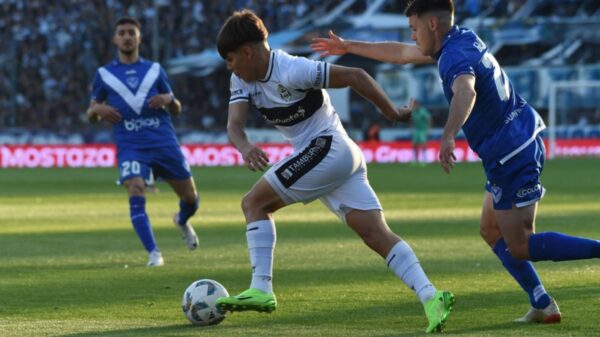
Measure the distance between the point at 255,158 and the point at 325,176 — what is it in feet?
1.64

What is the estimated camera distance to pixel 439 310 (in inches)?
305

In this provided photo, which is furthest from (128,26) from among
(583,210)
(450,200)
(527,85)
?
(527,85)

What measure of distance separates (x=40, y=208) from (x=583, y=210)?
9282mm

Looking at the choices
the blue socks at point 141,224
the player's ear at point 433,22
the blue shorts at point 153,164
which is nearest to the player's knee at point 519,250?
the player's ear at point 433,22

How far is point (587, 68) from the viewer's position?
47219 mm

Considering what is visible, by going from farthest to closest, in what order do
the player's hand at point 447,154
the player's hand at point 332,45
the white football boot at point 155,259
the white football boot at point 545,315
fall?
the white football boot at point 155,259
the player's hand at point 332,45
the white football boot at point 545,315
the player's hand at point 447,154

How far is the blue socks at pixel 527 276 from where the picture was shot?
837 cm

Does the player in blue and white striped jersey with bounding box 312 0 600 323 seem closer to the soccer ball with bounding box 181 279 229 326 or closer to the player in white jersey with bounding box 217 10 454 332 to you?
the player in white jersey with bounding box 217 10 454 332

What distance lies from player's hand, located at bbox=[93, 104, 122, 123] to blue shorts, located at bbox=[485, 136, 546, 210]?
6.10 metres

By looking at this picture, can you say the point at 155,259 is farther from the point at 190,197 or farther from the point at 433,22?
the point at 433,22

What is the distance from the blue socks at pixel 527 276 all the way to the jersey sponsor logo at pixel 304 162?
134cm

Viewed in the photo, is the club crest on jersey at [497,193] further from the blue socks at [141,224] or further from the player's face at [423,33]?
the blue socks at [141,224]

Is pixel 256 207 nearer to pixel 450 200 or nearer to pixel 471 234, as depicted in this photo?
pixel 471 234

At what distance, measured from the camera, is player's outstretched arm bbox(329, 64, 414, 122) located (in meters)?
8.12
